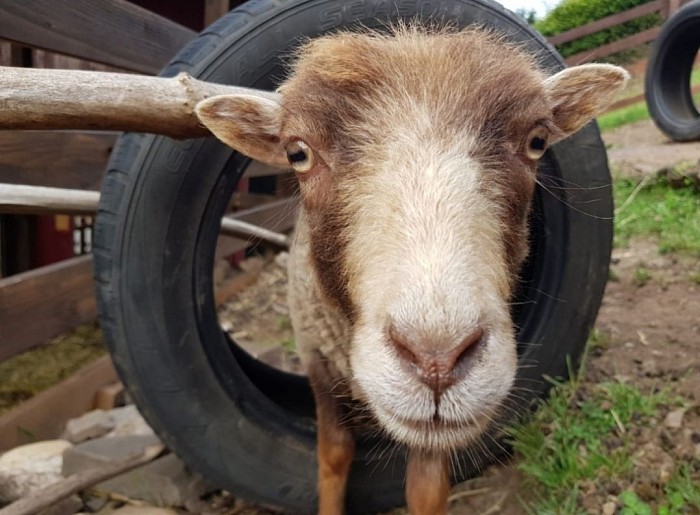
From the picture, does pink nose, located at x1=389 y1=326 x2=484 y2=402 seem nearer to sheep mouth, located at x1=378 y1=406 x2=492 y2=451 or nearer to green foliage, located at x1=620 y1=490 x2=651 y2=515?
sheep mouth, located at x1=378 y1=406 x2=492 y2=451

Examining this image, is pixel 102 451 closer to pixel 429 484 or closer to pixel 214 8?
pixel 429 484

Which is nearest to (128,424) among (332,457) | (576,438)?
(332,457)

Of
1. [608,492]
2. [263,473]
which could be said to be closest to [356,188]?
[263,473]

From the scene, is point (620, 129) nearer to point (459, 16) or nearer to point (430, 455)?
point (459, 16)

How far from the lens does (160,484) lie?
10.3 ft

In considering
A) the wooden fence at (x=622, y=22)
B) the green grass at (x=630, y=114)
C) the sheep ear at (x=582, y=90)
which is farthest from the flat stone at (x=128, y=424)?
the green grass at (x=630, y=114)

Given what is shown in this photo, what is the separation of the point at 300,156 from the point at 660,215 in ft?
16.4

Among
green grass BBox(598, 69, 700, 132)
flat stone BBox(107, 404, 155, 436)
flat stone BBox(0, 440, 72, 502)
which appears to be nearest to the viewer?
flat stone BBox(0, 440, 72, 502)

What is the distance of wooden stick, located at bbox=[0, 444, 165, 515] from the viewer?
276cm

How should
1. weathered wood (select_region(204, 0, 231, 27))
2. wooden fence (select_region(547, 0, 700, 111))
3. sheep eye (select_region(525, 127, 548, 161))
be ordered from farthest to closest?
wooden fence (select_region(547, 0, 700, 111)), weathered wood (select_region(204, 0, 231, 27)), sheep eye (select_region(525, 127, 548, 161))

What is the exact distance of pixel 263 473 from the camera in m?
2.85

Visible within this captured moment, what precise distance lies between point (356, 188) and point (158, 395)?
1.34 meters

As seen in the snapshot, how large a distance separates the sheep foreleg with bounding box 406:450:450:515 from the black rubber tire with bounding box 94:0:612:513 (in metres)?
0.34

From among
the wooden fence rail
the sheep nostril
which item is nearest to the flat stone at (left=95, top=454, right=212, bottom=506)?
the sheep nostril
